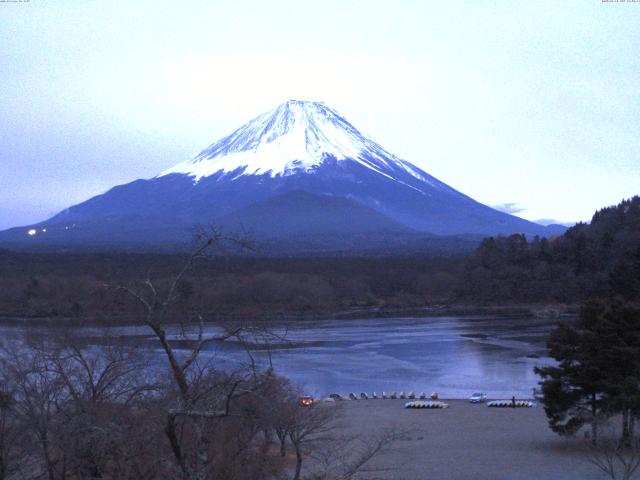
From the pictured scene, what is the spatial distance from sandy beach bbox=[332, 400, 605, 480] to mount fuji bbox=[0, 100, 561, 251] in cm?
6816

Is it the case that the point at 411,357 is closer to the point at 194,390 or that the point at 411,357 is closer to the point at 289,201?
the point at 194,390

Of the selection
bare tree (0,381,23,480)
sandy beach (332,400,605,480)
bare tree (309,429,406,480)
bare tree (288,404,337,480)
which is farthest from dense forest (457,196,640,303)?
bare tree (0,381,23,480)

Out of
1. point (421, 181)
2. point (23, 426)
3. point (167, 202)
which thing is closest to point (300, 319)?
point (23, 426)

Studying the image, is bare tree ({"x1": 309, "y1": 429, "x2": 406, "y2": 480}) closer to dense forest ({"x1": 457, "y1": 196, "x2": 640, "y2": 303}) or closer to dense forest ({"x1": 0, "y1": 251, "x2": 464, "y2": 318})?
dense forest ({"x1": 0, "y1": 251, "x2": 464, "y2": 318})

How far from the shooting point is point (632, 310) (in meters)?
11.9

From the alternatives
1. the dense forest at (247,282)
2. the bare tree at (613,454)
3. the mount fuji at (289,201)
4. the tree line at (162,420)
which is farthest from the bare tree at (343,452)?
the mount fuji at (289,201)

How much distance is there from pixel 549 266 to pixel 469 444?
104ft

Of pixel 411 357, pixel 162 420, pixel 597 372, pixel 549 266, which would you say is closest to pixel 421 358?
pixel 411 357

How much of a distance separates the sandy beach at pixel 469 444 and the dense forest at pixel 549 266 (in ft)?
82.5

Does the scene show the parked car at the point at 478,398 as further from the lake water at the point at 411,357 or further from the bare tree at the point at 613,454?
the bare tree at the point at 613,454

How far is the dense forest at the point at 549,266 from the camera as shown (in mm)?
40406

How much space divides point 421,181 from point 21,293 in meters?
86.7

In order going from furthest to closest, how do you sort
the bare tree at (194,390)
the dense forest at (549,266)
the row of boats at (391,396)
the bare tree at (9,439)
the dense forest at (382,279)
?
the dense forest at (549,266), the dense forest at (382,279), the row of boats at (391,396), the bare tree at (9,439), the bare tree at (194,390)

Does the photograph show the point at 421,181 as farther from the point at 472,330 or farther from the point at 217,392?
the point at 217,392
